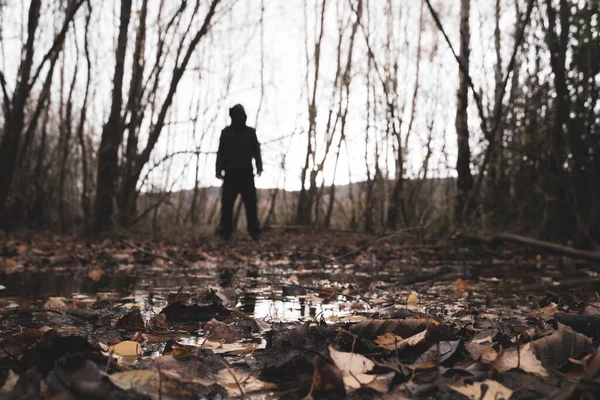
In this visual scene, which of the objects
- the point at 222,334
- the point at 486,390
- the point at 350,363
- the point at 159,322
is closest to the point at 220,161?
the point at 159,322

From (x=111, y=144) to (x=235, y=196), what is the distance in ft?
6.76

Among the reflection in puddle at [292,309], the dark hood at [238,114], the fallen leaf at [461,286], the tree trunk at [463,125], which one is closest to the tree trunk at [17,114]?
the dark hood at [238,114]

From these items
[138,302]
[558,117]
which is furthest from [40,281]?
[558,117]

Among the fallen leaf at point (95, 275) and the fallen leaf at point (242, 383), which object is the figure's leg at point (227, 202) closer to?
the fallen leaf at point (95, 275)

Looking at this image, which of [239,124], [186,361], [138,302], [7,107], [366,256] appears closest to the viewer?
[186,361]

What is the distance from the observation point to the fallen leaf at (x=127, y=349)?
1.38 meters

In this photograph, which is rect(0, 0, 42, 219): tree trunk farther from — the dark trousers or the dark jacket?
the dark trousers

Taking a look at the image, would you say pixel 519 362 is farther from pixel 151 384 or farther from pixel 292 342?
pixel 151 384

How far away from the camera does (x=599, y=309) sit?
1898 mm

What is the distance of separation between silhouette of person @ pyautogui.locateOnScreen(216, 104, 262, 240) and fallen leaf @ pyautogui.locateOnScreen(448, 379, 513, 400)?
657 cm

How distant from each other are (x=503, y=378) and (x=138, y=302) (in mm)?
1852

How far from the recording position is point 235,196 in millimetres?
7812

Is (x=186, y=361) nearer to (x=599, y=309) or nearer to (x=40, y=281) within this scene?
(x=599, y=309)

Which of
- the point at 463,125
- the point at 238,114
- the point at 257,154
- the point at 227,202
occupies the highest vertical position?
the point at 463,125
